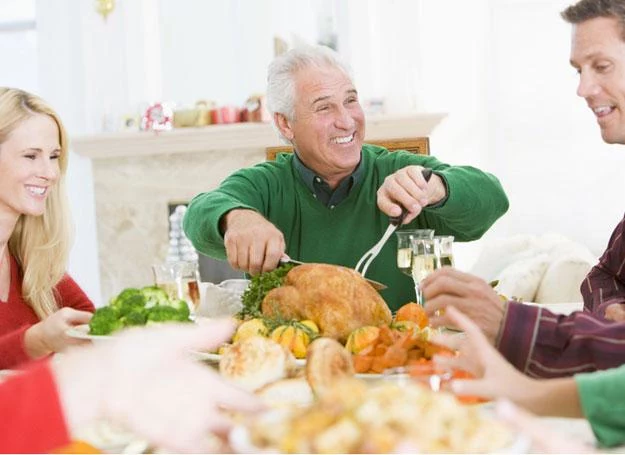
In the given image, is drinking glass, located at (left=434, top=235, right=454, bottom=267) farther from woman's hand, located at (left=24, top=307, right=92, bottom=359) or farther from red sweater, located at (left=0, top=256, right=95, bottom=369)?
red sweater, located at (left=0, top=256, right=95, bottom=369)

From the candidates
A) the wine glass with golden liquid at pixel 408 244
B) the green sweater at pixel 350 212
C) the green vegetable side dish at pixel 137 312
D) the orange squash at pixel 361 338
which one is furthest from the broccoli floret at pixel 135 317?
the green sweater at pixel 350 212

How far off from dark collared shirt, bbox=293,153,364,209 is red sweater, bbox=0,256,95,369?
72 centimetres

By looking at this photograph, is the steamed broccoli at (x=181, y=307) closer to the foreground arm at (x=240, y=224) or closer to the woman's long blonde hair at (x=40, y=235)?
the foreground arm at (x=240, y=224)

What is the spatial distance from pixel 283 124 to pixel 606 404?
1.93 meters

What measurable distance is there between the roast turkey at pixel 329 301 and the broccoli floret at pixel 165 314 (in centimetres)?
16

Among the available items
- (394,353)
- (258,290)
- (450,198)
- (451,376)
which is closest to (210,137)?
(450,198)

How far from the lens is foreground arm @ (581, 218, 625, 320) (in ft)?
7.12

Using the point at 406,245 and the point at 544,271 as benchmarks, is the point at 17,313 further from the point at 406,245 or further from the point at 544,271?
the point at 544,271

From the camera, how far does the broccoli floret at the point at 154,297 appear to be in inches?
65.0

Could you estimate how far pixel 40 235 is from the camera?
2.67 meters

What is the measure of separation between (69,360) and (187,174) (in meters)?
4.88

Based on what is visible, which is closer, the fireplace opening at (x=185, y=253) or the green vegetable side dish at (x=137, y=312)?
the green vegetable side dish at (x=137, y=312)

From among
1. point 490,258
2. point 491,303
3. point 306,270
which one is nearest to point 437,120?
point 490,258

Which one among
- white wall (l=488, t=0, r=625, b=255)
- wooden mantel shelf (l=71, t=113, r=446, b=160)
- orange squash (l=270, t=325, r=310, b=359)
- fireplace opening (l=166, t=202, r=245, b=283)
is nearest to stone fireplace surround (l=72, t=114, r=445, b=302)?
wooden mantel shelf (l=71, t=113, r=446, b=160)
